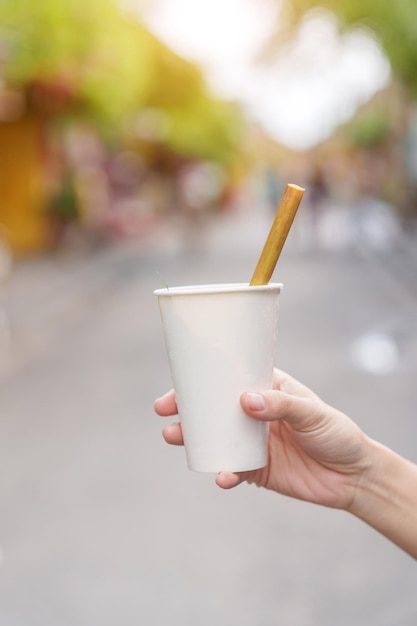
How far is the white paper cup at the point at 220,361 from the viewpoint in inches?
66.2

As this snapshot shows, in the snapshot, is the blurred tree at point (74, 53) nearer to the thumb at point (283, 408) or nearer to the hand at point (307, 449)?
the hand at point (307, 449)

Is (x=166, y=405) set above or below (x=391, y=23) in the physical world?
below

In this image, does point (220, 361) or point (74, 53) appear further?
point (74, 53)

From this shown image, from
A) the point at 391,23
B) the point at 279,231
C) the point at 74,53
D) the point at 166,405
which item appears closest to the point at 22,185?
the point at 74,53

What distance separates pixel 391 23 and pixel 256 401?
1465 cm

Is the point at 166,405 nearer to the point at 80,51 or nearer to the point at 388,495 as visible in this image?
the point at 388,495

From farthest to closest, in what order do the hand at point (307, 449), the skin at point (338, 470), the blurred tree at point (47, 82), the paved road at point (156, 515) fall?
the blurred tree at point (47, 82)
the paved road at point (156, 515)
the skin at point (338, 470)
the hand at point (307, 449)

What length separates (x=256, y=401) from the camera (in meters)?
1.74

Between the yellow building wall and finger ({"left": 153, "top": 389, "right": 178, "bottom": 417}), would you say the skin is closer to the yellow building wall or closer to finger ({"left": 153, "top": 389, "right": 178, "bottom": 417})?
finger ({"left": 153, "top": 389, "right": 178, "bottom": 417})

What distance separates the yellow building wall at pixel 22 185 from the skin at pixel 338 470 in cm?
2407

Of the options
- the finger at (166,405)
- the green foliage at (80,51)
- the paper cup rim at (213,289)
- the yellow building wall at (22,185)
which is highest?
the green foliage at (80,51)

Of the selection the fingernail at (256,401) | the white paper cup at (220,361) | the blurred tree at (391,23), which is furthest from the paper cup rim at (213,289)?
the blurred tree at (391,23)

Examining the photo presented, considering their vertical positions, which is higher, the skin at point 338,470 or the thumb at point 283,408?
the thumb at point 283,408

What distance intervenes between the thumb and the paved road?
1.72 m
